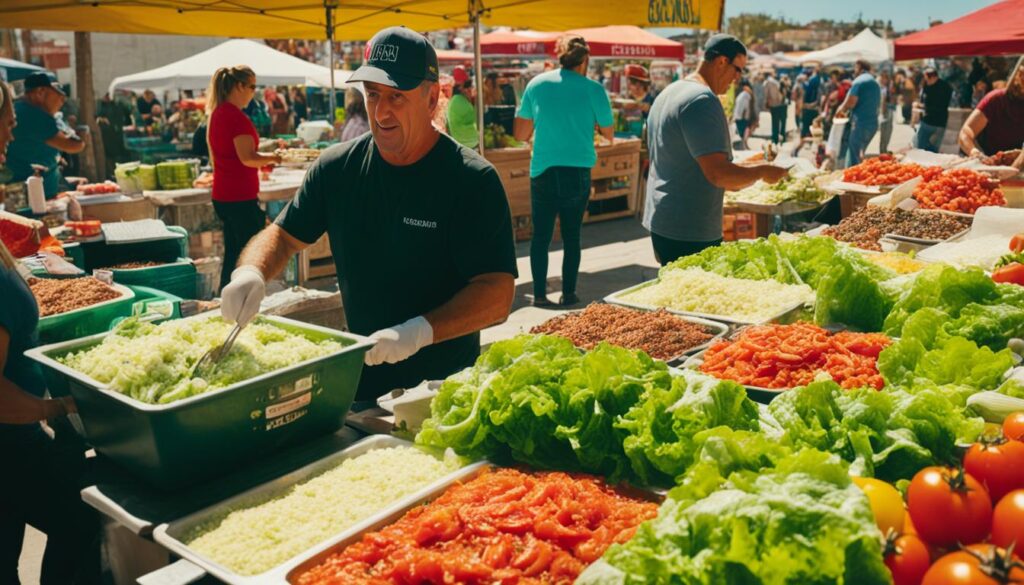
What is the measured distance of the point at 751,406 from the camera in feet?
7.98

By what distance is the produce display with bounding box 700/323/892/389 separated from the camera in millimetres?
3110

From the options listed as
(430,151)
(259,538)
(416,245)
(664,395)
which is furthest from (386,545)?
(430,151)

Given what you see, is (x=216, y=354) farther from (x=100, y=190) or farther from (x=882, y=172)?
(x=100, y=190)

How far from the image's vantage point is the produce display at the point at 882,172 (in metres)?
7.50

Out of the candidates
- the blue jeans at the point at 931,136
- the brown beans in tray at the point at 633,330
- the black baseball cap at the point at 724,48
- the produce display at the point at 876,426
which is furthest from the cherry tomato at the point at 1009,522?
the blue jeans at the point at 931,136

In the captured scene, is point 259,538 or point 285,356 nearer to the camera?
point 259,538

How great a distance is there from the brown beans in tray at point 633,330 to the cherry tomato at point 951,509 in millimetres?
1866

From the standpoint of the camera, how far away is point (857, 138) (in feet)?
Answer: 46.7

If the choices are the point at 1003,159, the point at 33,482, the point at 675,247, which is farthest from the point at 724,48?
the point at 33,482

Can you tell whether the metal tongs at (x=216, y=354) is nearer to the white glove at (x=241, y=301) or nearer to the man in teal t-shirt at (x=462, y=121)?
the white glove at (x=241, y=301)

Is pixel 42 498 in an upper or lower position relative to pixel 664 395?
lower

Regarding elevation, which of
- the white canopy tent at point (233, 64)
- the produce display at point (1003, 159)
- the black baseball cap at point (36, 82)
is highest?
the white canopy tent at point (233, 64)

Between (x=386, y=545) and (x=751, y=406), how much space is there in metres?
1.12

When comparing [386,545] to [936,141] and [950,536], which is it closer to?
[950,536]
